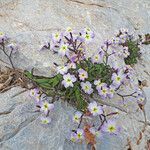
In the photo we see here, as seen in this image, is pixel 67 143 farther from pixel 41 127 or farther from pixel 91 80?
pixel 91 80

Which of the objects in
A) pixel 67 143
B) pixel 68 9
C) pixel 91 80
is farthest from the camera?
pixel 68 9

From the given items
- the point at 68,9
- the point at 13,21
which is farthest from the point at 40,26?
the point at 68,9

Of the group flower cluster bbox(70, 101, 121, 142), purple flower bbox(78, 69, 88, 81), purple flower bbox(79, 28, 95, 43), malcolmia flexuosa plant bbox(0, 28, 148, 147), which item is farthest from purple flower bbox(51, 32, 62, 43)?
flower cluster bbox(70, 101, 121, 142)

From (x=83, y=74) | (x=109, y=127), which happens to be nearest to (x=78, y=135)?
(x=109, y=127)

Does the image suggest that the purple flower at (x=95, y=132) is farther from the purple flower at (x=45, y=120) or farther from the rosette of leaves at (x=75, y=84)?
the purple flower at (x=45, y=120)

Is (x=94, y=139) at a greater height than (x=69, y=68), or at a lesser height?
lesser

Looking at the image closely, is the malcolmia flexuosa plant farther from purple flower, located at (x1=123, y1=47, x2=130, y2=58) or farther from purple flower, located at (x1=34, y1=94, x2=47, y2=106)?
purple flower, located at (x1=123, y1=47, x2=130, y2=58)
